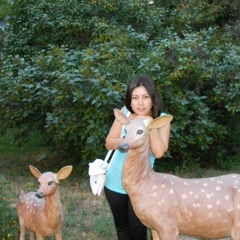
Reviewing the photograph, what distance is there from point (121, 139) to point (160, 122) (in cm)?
47

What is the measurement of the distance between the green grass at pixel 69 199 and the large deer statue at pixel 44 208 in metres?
0.35

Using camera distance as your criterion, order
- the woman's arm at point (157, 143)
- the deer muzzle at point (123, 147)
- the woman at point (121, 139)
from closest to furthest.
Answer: the deer muzzle at point (123, 147) → the woman's arm at point (157, 143) → the woman at point (121, 139)

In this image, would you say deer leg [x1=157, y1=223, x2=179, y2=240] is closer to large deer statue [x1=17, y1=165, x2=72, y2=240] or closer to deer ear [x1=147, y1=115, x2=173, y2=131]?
deer ear [x1=147, y1=115, x2=173, y2=131]

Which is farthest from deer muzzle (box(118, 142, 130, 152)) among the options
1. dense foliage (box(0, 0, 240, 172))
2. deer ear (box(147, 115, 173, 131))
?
dense foliage (box(0, 0, 240, 172))

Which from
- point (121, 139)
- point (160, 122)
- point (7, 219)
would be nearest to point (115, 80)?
point (7, 219)

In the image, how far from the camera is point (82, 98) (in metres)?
6.47

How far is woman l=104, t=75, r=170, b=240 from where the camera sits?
10.3 ft

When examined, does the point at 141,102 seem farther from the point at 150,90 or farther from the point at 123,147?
the point at 123,147

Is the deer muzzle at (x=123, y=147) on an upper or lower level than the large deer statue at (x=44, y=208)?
upper

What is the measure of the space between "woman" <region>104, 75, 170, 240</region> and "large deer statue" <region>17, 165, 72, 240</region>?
1.18 ft

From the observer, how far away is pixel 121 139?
3.12 metres

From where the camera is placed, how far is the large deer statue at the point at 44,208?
3480mm

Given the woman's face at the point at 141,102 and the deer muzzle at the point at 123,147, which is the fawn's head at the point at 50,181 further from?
the deer muzzle at the point at 123,147

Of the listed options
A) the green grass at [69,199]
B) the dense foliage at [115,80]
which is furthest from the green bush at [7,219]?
the dense foliage at [115,80]
